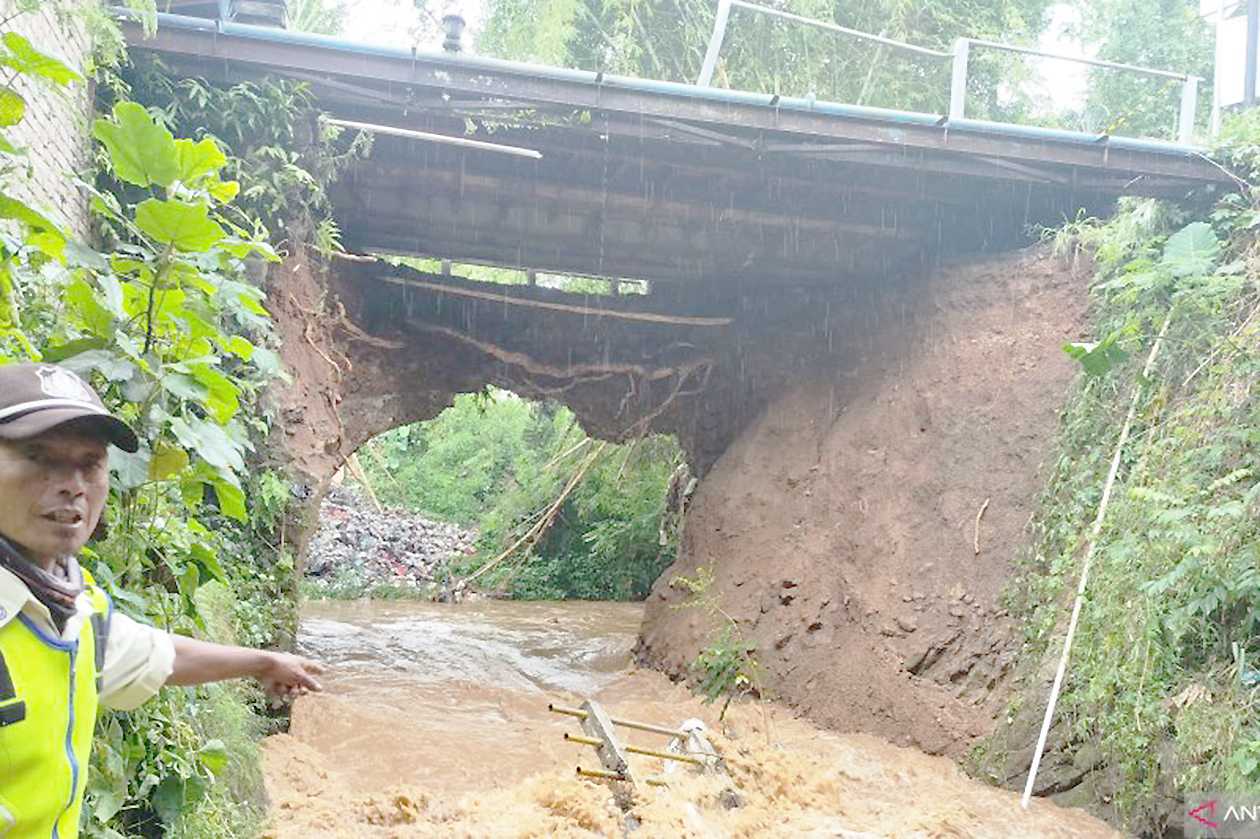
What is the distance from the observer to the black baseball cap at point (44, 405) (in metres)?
1.63

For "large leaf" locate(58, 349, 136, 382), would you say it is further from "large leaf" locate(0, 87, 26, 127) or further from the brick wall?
the brick wall

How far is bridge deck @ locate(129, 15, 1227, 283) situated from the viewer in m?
6.93

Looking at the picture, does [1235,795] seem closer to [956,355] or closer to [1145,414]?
[1145,414]

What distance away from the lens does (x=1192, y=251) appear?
696cm

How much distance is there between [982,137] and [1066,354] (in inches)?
68.5

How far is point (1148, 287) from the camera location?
6.87 metres

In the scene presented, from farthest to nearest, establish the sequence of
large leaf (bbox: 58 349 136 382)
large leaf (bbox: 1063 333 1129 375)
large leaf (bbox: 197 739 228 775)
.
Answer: large leaf (bbox: 1063 333 1129 375), large leaf (bbox: 197 739 228 775), large leaf (bbox: 58 349 136 382)

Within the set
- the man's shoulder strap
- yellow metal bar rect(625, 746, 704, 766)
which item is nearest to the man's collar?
the man's shoulder strap

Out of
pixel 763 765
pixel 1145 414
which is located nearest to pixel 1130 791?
pixel 763 765

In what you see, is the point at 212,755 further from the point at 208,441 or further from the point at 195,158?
the point at 195,158

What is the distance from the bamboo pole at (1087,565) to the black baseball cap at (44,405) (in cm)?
526

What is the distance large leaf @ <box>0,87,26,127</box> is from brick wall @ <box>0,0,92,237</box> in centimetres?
207

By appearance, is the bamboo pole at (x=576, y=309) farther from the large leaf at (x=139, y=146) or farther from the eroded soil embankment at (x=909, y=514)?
the large leaf at (x=139, y=146)

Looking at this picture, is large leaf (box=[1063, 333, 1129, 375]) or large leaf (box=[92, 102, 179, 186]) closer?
large leaf (box=[92, 102, 179, 186])
